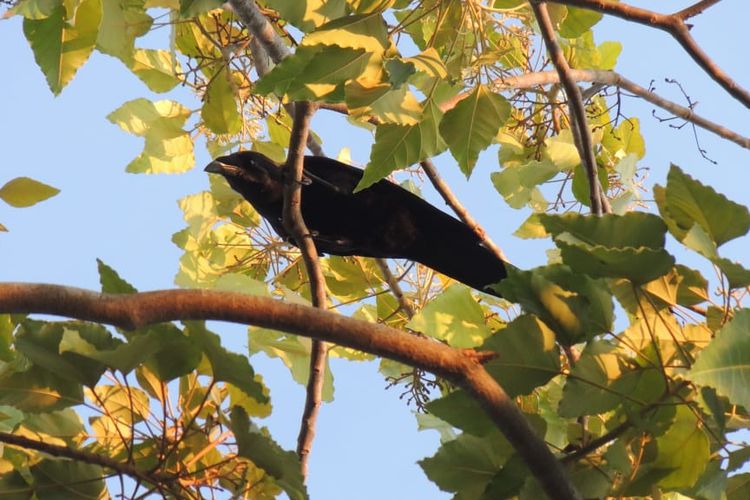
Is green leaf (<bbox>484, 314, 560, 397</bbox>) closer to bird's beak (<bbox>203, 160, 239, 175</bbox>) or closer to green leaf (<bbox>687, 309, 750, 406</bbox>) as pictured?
green leaf (<bbox>687, 309, 750, 406</bbox>)

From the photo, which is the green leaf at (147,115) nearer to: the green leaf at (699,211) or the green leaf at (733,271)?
the green leaf at (699,211)

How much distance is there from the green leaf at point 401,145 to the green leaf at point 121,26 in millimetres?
1062

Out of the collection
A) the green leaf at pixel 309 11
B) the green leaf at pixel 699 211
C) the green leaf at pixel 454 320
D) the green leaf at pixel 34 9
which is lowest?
the green leaf at pixel 699 211

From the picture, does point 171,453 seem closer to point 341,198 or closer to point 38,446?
point 38,446

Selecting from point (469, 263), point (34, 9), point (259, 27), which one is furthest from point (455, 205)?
point (34, 9)

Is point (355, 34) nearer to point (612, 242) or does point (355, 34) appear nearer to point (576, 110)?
point (612, 242)

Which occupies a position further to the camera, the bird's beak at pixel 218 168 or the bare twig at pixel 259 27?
the bird's beak at pixel 218 168

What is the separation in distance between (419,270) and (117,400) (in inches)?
89.3

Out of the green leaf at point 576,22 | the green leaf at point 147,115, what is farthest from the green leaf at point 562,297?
the green leaf at point 147,115

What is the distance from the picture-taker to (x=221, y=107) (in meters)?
3.30

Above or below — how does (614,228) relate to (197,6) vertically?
below

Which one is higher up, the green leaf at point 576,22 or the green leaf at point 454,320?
the green leaf at point 576,22

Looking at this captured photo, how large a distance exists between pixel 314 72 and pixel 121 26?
4.02 ft

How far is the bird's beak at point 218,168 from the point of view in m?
3.73
